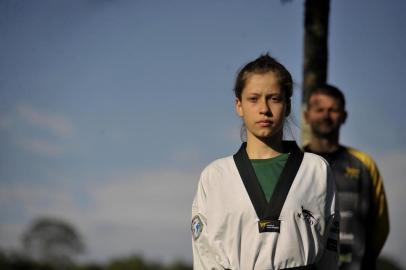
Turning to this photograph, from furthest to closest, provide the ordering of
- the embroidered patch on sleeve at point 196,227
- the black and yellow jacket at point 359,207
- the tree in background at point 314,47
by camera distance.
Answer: the tree in background at point 314,47 < the black and yellow jacket at point 359,207 < the embroidered patch on sleeve at point 196,227

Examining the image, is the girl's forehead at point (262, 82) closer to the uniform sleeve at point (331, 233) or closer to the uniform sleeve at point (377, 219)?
the uniform sleeve at point (331, 233)

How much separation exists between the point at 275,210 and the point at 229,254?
14.3 inches

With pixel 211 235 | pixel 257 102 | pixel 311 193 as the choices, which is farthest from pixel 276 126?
pixel 211 235

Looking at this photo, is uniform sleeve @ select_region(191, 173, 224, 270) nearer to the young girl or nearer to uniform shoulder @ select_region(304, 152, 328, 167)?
the young girl

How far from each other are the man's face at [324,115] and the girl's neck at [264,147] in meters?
2.51

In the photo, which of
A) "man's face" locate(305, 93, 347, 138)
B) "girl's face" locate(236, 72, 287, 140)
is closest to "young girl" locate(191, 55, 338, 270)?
"girl's face" locate(236, 72, 287, 140)

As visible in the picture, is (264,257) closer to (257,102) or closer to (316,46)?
(257,102)

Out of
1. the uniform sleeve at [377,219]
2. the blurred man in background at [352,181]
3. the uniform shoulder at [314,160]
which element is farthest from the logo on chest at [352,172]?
the uniform shoulder at [314,160]

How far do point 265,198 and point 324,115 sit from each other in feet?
9.19

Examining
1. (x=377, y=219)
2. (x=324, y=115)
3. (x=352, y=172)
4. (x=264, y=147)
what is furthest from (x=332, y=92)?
(x=264, y=147)

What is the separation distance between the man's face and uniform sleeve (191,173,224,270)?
→ 260 cm

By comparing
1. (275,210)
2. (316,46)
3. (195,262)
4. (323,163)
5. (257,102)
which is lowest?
(195,262)

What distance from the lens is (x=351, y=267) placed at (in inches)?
263

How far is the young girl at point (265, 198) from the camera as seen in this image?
4.10 metres
